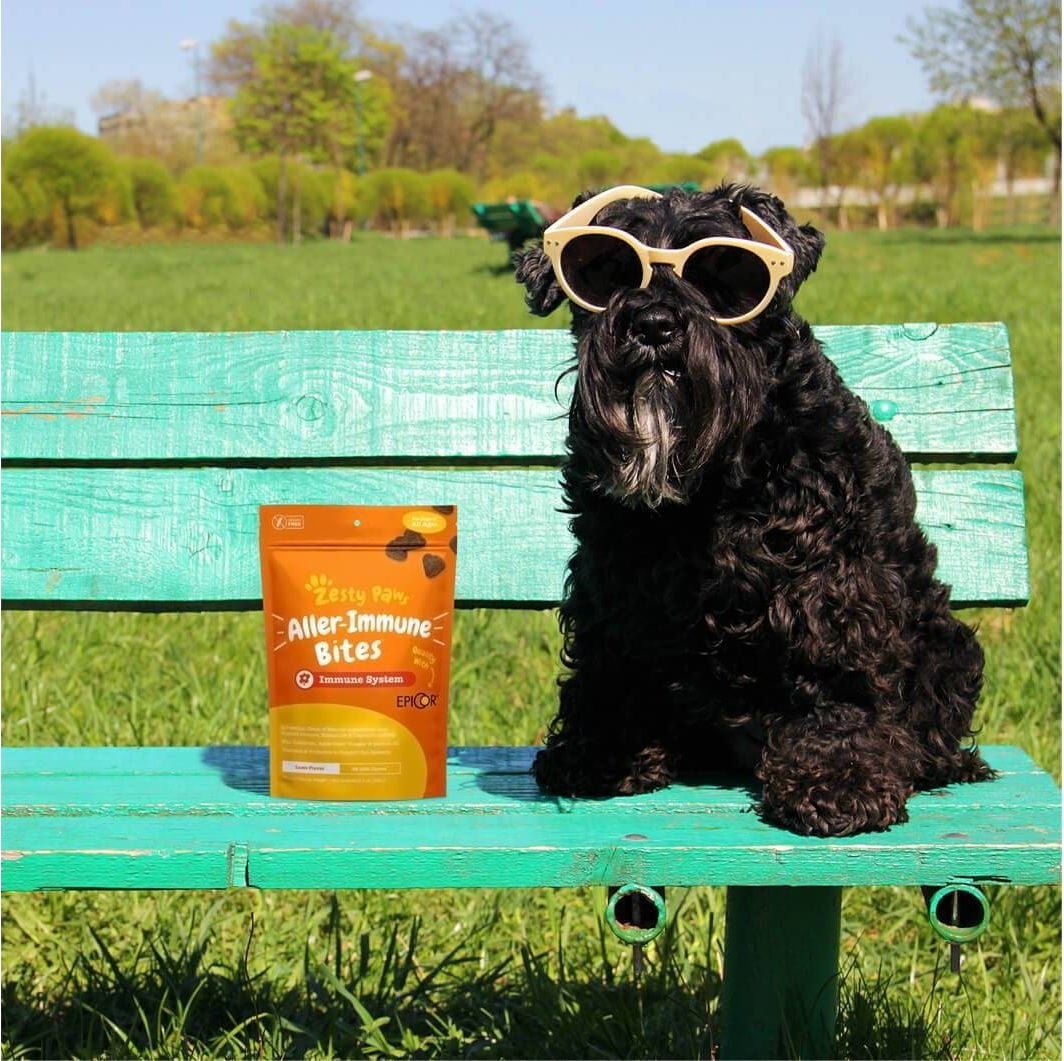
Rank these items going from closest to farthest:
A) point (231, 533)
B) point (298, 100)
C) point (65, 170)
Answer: point (231, 533), point (65, 170), point (298, 100)

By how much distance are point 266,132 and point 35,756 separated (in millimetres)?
62645

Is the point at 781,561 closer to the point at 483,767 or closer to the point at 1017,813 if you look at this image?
the point at 1017,813

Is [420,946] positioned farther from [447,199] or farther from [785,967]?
[447,199]

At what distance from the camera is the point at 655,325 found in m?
1.92

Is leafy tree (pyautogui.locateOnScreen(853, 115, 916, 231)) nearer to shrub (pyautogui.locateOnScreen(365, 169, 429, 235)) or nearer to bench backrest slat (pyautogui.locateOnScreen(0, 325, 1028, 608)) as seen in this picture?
shrub (pyautogui.locateOnScreen(365, 169, 429, 235))

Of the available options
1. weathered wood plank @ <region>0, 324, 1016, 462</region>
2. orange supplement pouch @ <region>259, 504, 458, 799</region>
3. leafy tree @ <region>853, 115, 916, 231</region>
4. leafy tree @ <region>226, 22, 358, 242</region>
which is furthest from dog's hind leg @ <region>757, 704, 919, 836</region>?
leafy tree @ <region>226, 22, 358, 242</region>

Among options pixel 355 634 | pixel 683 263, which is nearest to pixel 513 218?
pixel 355 634

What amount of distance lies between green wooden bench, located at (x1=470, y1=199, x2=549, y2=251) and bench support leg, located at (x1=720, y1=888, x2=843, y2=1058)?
19356mm

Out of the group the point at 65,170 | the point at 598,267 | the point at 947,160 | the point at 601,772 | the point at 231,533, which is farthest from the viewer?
the point at 947,160

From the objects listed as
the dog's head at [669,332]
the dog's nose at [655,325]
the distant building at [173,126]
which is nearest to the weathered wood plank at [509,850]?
the dog's head at [669,332]

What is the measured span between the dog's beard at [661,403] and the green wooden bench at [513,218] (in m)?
19.5

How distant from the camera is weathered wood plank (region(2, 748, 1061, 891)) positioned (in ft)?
6.32

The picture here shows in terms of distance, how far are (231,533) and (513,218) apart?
65.4 ft

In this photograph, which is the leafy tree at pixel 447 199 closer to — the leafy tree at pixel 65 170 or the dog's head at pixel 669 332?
the leafy tree at pixel 65 170
